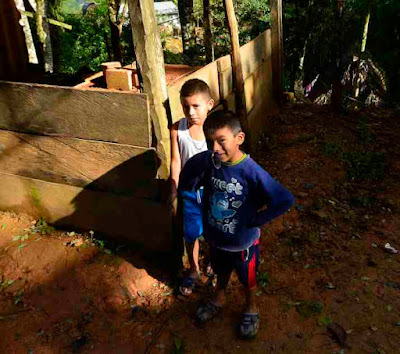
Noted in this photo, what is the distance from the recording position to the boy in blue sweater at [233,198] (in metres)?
2.44

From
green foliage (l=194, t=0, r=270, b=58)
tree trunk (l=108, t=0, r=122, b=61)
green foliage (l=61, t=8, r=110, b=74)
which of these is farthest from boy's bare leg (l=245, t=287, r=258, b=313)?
green foliage (l=61, t=8, r=110, b=74)

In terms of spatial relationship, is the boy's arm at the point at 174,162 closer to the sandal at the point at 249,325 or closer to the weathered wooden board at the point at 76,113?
the weathered wooden board at the point at 76,113

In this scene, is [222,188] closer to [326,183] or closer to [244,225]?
[244,225]

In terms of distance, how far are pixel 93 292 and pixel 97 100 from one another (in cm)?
177

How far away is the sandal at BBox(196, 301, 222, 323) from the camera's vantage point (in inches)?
124

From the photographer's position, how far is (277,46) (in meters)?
6.82

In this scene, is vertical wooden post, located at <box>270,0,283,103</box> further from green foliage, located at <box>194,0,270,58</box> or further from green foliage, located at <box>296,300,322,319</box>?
green foliage, located at <box>194,0,270,58</box>

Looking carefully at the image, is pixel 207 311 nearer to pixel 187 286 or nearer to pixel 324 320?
pixel 187 286

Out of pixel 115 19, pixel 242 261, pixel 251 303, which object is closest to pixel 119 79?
pixel 242 261

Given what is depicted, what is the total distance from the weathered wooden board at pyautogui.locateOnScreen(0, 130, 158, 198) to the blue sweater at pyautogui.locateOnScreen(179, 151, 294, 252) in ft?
2.15

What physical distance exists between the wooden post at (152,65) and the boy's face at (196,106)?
10.5 inches

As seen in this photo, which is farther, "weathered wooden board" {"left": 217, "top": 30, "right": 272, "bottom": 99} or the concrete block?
"weathered wooden board" {"left": 217, "top": 30, "right": 272, "bottom": 99}

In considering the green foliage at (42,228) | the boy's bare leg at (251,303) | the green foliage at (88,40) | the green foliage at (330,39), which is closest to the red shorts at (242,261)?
the boy's bare leg at (251,303)

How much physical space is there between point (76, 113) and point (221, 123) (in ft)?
5.31
